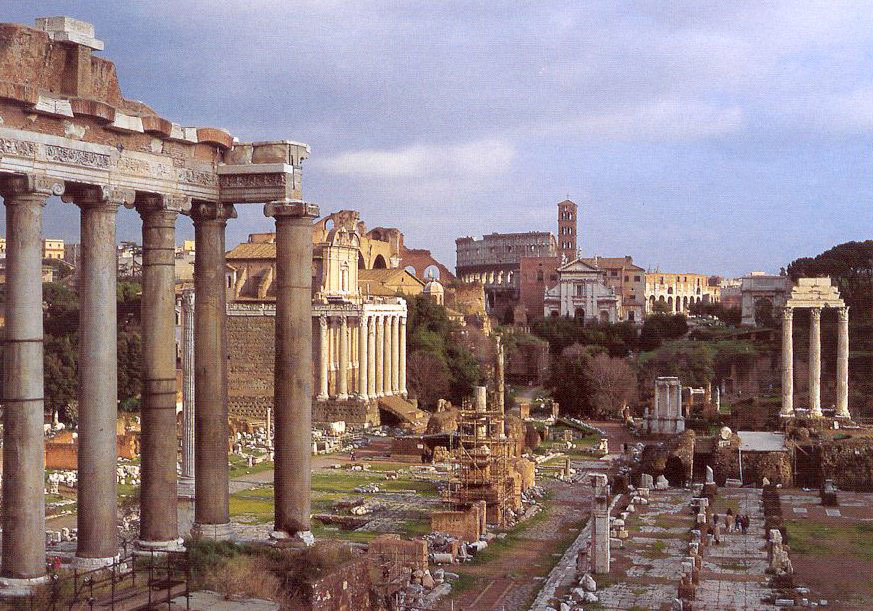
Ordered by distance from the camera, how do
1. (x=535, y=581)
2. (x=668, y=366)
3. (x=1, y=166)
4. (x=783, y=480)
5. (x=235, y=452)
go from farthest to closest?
(x=668, y=366), (x=235, y=452), (x=783, y=480), (x=535, y=581), (x=1, y=166)

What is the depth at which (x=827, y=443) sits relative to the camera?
3731 centimetres

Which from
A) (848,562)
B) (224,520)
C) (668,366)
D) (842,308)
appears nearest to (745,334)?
(668,366)

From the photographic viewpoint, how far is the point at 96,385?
41.3 ft

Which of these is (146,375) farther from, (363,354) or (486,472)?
(363,354)

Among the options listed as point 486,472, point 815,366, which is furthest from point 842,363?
point 486,472

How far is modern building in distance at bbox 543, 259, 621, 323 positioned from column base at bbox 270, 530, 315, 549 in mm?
76429

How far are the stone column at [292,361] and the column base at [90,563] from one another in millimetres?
2226

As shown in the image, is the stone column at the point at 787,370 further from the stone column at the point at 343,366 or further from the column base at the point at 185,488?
the column base at the point at 185,488

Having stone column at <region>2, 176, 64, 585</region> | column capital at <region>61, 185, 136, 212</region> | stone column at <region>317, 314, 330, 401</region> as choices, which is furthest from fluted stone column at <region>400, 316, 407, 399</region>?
stone column at <region>2, 176, 64, 585</region>

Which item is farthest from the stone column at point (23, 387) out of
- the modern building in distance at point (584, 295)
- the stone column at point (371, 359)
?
the modern building in distance at point (584, 295)

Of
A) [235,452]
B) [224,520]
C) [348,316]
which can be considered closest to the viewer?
[224,520]

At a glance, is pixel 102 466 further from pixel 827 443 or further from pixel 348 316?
pixel 348 316

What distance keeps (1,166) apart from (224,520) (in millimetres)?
5447

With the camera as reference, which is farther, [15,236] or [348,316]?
[348,316]
